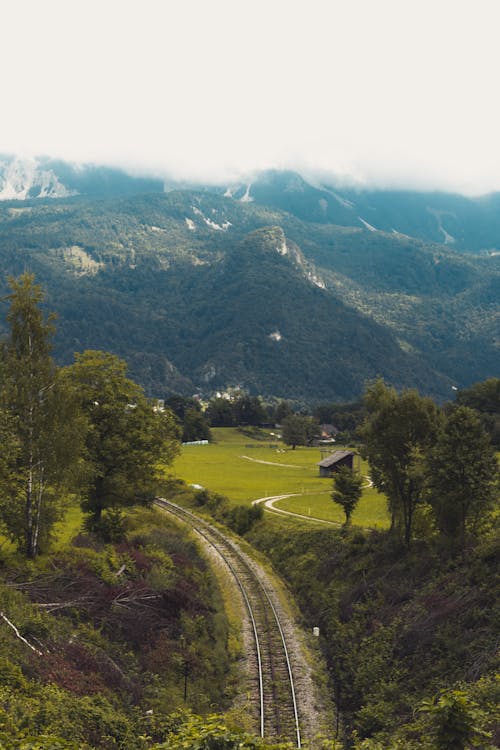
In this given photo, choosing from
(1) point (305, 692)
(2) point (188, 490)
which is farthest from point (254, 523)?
(1) point (305, 692)

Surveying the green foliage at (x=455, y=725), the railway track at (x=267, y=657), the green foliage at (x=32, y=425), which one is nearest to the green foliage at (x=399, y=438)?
the railway track at (x=267, y=657)

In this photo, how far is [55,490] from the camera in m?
27.2

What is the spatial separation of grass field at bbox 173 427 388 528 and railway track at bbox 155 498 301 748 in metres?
13.5

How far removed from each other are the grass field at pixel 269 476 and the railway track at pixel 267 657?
13.5 metres

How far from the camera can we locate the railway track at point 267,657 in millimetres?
23312

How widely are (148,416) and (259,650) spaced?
1855 centimetres

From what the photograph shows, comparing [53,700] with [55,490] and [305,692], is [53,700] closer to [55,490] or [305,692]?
[55,490]

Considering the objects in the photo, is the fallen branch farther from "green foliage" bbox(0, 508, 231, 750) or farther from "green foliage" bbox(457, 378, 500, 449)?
"green foliage" bbox(457, 378, 500, 449)

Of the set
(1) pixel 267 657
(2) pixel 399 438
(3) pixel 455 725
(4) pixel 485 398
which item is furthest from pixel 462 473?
(4) pixel 485 398

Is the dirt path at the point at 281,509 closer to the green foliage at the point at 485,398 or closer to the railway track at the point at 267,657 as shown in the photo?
the railway track at the point at 267,657

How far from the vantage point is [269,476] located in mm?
95250

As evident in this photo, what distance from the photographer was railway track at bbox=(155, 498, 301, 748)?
918 inches

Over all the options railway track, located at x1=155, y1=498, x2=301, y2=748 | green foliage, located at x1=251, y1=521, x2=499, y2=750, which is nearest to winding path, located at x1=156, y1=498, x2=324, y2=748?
railway track, located at x1=155, y1=498, x2=301, y2=748

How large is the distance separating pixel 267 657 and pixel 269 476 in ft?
215
